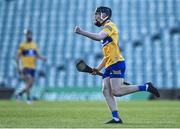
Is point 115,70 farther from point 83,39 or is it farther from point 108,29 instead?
point 83,39

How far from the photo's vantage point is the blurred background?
33594 millimetres

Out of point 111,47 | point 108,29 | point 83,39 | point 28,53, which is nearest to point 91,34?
point 108,29

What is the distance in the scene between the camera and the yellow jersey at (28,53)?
23734mm

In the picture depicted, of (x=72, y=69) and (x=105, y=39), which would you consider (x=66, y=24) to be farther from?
(x=105, y=39)

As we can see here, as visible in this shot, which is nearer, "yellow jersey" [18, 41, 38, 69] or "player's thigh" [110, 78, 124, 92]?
"player's thigh" [110, 78, 124, 92]

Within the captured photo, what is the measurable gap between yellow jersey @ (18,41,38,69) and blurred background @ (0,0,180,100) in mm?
6952

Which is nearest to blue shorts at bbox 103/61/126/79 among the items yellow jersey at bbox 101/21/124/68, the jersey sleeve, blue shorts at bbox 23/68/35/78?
yellow jersey at bbox 101/21/124/68

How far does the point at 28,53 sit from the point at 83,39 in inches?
488

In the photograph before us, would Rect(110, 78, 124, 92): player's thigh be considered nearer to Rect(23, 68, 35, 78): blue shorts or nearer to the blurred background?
Rect(23, 68, 35, 78): blue shorts

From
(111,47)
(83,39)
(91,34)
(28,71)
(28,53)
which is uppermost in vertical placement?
(83,39)

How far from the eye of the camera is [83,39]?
3612 centimetres

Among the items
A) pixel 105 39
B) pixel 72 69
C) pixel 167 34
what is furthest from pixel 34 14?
pixel 105 39

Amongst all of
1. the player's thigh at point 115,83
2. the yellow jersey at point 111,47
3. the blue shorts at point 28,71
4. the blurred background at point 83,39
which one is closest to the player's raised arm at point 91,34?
the yellow jersey at point 111,47

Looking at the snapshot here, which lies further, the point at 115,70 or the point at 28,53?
the point at 28,53
